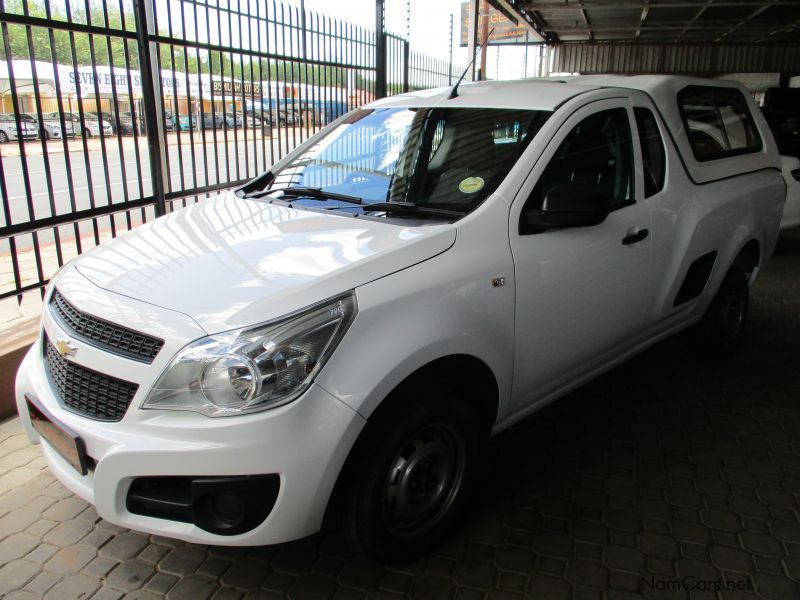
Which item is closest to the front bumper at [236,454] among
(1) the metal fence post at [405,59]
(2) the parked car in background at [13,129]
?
(2) the parked car in background at [13,129]

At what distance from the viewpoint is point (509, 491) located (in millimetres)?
3121

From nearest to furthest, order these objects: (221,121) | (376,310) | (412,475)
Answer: (376,310), (412,475), (221,121)

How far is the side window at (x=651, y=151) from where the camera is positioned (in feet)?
11.6

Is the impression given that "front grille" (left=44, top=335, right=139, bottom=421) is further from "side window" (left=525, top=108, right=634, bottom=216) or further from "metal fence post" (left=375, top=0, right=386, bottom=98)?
"metal fence post" (left=375, top=0, right=386, bottom=98)

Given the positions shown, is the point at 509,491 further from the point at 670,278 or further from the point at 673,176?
the point at 673,176

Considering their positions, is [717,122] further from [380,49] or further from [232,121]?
[380,49]

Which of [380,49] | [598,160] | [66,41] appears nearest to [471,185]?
[598,160]

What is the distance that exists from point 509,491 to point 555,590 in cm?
66

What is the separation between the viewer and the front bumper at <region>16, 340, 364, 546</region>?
203cm

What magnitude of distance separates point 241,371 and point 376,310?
49 centimetres

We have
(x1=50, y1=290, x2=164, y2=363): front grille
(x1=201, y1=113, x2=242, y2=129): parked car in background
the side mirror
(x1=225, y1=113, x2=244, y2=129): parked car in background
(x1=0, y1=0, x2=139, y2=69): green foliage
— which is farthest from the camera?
(x1=225, y1=113, x2=244, y2=129): parked car in background

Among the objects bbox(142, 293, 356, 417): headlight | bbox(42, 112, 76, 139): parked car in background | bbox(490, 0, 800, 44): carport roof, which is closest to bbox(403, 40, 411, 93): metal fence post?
bbox(490, 0, 800, 44): carport roof

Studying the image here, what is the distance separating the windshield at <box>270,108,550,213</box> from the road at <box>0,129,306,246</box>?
1.70m

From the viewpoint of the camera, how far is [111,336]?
2250mm
